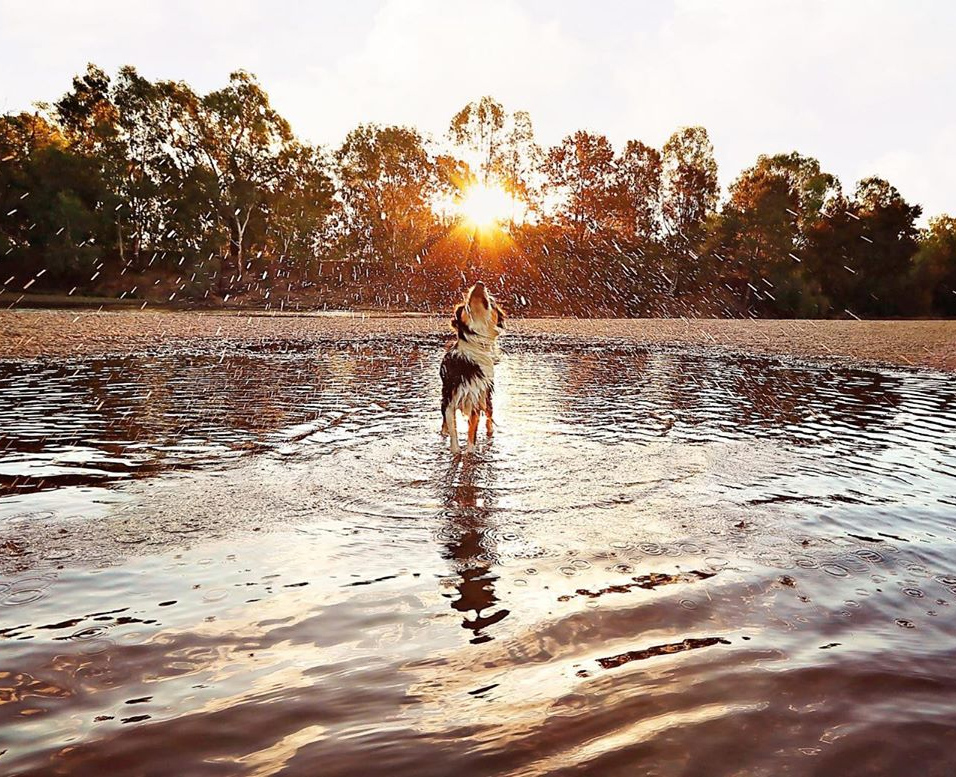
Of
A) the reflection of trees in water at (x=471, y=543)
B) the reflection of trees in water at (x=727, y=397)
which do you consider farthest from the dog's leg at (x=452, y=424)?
the reflection of trees in water at (x=727, y=397)

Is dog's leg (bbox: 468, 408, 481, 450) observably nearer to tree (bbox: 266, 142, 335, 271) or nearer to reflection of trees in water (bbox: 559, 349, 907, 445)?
reflection of trees in water (bbox: 559, 349, 907, 445)

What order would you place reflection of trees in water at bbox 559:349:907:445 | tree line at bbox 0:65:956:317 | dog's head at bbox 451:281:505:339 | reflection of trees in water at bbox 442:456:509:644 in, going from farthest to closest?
tree line at bbox 0:65:956:317, reflection of trees in water at bbox 559:349:907:445, dog's head at bbox 451:281:505:339, reflection of trees in water at bbox 442:456:509:644

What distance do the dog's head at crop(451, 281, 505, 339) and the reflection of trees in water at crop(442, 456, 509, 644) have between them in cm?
165

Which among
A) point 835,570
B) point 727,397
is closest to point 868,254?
point 727,397

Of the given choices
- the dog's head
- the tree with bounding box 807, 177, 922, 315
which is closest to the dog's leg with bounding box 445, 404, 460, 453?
the dog's head

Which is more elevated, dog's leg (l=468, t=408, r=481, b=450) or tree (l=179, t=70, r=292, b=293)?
tree (l=179, t=70, r=292, b=293)

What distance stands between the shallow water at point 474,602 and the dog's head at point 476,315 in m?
1.46

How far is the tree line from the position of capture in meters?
51.4

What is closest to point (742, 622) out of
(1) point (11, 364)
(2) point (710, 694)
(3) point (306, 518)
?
(2) point (710, 694)

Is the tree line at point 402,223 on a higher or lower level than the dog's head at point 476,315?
higher

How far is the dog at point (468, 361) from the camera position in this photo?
8.07 m

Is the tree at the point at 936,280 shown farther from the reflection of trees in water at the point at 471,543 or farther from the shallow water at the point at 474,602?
the reflection of trees in water at the point at 471,543

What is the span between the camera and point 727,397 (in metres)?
13.0

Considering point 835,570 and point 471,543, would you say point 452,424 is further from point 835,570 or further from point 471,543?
point 835,570
